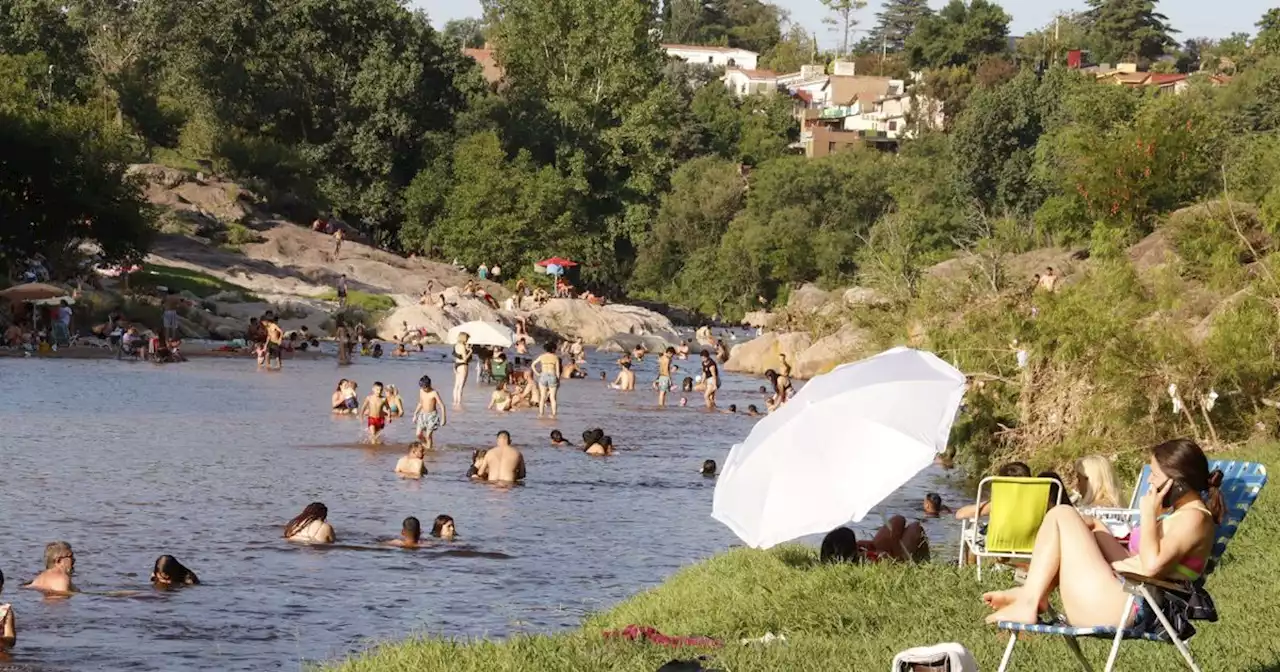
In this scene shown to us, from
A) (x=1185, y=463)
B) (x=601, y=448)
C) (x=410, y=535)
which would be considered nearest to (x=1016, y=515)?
(x=1185, y=463)

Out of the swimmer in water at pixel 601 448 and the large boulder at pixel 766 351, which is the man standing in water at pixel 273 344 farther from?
the swimmer in water at pixel 601 448

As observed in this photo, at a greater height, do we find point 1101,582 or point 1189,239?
point 1189,239

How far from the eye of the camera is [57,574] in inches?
543

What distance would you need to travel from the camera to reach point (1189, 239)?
25062mm

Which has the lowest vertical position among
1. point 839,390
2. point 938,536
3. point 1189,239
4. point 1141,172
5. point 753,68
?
point 938,536

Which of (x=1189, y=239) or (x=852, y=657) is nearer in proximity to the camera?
(x=852, y=657)

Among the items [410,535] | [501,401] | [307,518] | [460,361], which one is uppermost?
[460,361]

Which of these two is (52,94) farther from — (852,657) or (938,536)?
(852,657)

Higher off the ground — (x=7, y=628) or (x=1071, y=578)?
(x=1071, y=578)

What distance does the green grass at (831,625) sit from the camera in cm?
816

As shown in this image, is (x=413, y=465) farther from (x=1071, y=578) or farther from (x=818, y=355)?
(x=818, y=355)

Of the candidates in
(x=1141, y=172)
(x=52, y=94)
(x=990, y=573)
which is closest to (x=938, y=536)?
(x=990, y=573)

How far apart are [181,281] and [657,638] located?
4800 centimetres

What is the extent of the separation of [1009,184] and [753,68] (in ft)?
316
